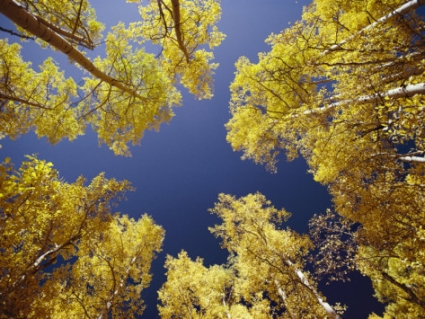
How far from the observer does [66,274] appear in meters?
4.70

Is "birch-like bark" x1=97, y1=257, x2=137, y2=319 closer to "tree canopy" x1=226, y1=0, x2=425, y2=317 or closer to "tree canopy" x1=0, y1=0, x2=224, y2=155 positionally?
"tree canopy" x1=0, y1=0, x2=224, y2=155

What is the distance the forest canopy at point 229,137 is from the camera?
3615mm

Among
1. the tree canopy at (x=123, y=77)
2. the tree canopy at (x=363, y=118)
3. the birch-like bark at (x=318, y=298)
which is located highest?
the tree canopy at (x=123, y=77)

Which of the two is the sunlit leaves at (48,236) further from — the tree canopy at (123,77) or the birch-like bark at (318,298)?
the birch-like bark at (318,298)

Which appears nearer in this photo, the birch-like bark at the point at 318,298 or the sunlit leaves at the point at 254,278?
the birch-like bark at the point at 318,298

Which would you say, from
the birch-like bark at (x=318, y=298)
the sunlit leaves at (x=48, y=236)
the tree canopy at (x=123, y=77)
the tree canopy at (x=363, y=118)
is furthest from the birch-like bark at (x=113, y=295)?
the tree canopy at (x=363, y=118)

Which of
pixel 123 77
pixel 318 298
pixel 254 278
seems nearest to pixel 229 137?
pixel 123 77

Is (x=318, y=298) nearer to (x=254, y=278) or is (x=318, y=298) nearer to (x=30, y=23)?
(x=254, y=278)

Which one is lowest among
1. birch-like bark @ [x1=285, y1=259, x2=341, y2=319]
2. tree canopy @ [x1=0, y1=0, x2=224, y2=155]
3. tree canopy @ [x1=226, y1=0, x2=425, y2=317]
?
birch-like bark @ [x1=285, y1=259, x2=341, y2=319]

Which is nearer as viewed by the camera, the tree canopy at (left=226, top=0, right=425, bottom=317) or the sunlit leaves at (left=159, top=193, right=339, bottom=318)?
the tree canopy at (left=226, top=0, right=425, bottom=317)

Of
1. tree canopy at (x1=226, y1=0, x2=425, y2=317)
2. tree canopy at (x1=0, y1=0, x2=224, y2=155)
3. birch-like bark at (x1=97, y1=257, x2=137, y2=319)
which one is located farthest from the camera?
tree canopy at (x1=0, y1=0, x2=224, y2=155)

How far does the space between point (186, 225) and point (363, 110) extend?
72.6 ft

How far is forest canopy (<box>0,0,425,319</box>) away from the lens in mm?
3615

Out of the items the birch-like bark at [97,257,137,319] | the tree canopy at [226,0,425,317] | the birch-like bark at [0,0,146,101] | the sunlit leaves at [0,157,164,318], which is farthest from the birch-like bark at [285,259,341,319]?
the birch-like bark at [0,0,146,101]
